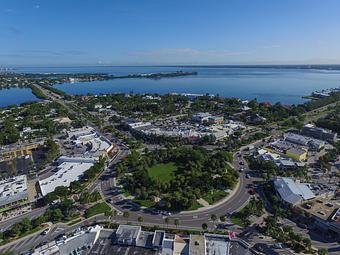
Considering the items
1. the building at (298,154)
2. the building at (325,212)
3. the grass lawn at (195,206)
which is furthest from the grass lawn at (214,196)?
the building at (298,154)

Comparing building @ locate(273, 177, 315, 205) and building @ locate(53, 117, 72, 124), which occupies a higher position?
building @ locate(53, 117, 72, 124)

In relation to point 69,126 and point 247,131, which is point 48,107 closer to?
point 69,126

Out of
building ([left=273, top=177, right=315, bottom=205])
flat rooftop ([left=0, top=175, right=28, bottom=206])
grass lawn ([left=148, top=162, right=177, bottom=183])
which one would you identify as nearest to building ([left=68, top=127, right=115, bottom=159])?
grass lawn ([left=148, top=162, right=177, bottom=183])

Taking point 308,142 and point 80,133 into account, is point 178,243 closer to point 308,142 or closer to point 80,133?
point 308,142

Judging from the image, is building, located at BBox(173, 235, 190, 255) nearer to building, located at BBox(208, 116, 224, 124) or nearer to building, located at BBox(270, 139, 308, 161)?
building, located at BBox(270, 139, 308, 161)

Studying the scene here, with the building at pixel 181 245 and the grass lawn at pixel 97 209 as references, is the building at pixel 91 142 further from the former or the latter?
the building at pixel 181 245

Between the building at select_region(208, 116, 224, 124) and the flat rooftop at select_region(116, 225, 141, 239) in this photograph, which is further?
the building at select_region(208, 116, 224, 124)

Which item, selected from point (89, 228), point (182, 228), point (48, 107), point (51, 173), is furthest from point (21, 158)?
point (48, 107)
